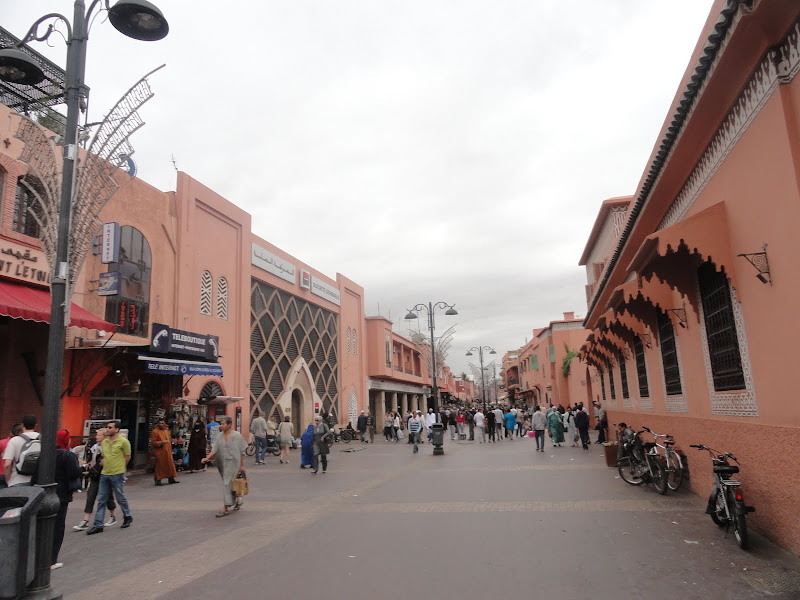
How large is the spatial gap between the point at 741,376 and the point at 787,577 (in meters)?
2.67

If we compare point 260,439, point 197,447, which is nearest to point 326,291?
point 260,439

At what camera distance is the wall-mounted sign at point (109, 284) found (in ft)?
47.1

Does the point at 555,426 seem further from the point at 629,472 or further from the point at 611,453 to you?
the point at 629,472

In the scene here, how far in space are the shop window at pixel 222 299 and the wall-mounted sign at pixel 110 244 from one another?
7.14 metres

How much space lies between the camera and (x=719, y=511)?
6922 mm

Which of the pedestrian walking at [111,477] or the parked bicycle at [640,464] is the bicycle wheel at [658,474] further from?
the pedestrian walking at [111,477]

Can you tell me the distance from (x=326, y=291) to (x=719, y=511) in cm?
2755

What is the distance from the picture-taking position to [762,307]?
245 inches

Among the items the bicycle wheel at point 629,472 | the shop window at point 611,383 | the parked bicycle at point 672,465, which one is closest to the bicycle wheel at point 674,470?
the parked bicycle at point 672,465

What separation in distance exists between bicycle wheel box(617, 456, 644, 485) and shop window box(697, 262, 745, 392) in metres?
3.50

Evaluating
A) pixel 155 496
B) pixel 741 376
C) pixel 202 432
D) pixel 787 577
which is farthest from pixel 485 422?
pixel 787 577

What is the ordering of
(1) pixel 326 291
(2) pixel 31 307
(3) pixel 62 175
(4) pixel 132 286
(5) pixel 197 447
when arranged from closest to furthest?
(3) pixel 62 175 → (2) pixel 31 307 → (5) pixel 197 447 → (4) pixel 132 286 → (1) pixel 326 291

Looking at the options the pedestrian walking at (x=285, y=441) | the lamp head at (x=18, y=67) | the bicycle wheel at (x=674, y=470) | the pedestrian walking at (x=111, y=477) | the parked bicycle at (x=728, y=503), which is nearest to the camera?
the lamp head at (x=18, y=67)

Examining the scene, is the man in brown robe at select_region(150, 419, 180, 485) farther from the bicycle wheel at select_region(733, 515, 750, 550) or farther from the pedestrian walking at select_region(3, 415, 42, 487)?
the bicycle wheel at select_region(733, 515, 750, 550)
